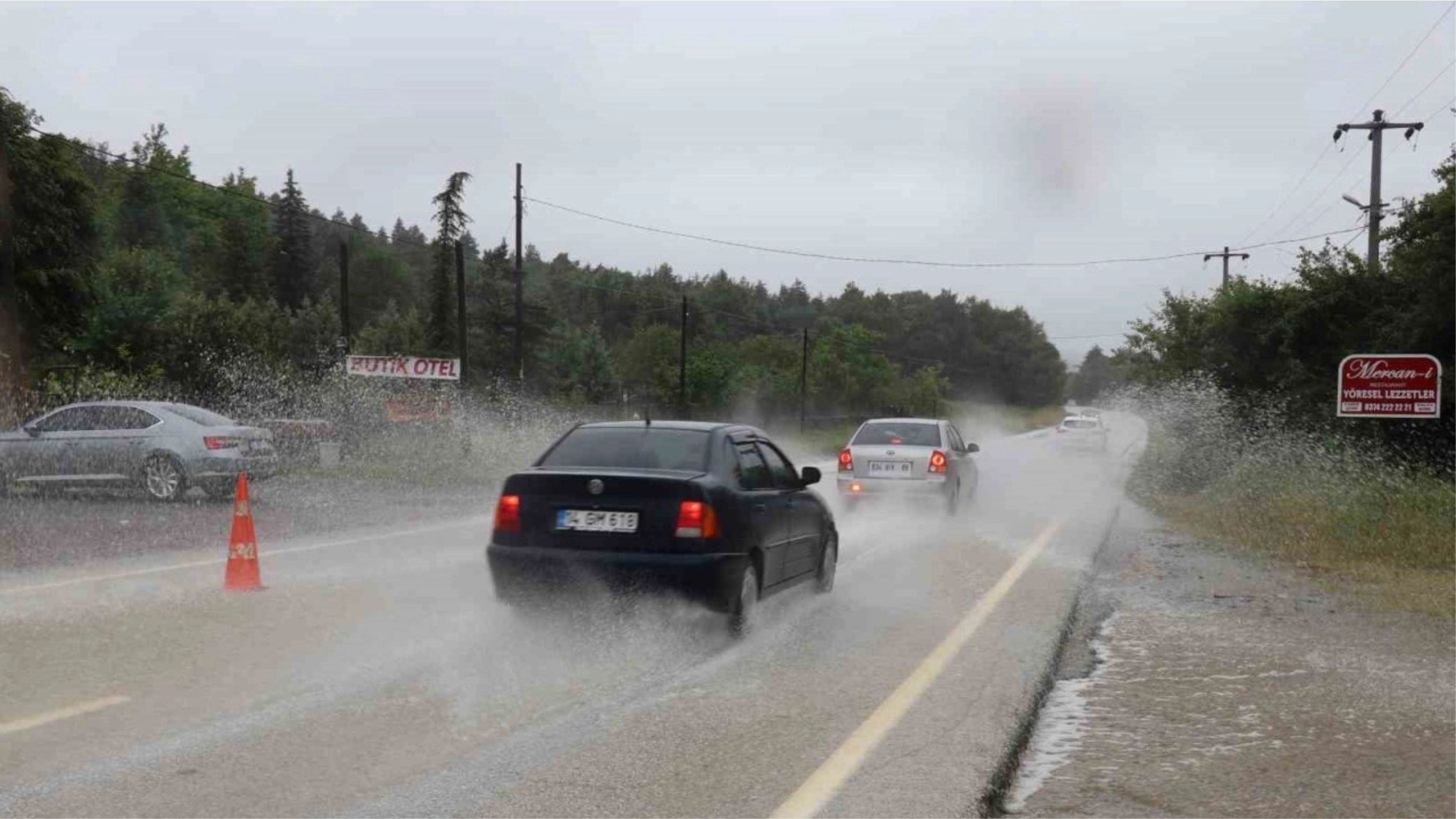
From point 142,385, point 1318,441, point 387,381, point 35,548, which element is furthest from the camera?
point 387,381

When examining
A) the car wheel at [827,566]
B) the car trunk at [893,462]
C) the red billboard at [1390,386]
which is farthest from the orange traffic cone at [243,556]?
the red billboard at [1390,386]

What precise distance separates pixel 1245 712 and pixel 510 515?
4.58m

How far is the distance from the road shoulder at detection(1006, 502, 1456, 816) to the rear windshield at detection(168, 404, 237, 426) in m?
12.6

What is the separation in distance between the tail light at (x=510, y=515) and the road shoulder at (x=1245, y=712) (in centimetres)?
351

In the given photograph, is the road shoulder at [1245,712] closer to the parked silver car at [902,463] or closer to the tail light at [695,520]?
the tail light at [695,520]

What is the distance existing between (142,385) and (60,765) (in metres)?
29.3

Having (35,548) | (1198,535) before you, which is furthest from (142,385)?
(1198,535)

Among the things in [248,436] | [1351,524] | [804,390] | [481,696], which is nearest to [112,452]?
[248,436]

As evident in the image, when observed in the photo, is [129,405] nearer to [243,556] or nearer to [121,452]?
[121,452]

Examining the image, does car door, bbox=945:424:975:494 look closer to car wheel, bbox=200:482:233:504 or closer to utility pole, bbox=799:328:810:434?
car wheel, bbox=200:482:233:504

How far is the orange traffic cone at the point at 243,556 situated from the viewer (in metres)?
10.3

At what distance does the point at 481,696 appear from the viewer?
22.4ft

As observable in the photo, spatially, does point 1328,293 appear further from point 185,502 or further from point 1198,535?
point 185,502

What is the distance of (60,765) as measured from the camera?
5402 millimetres
